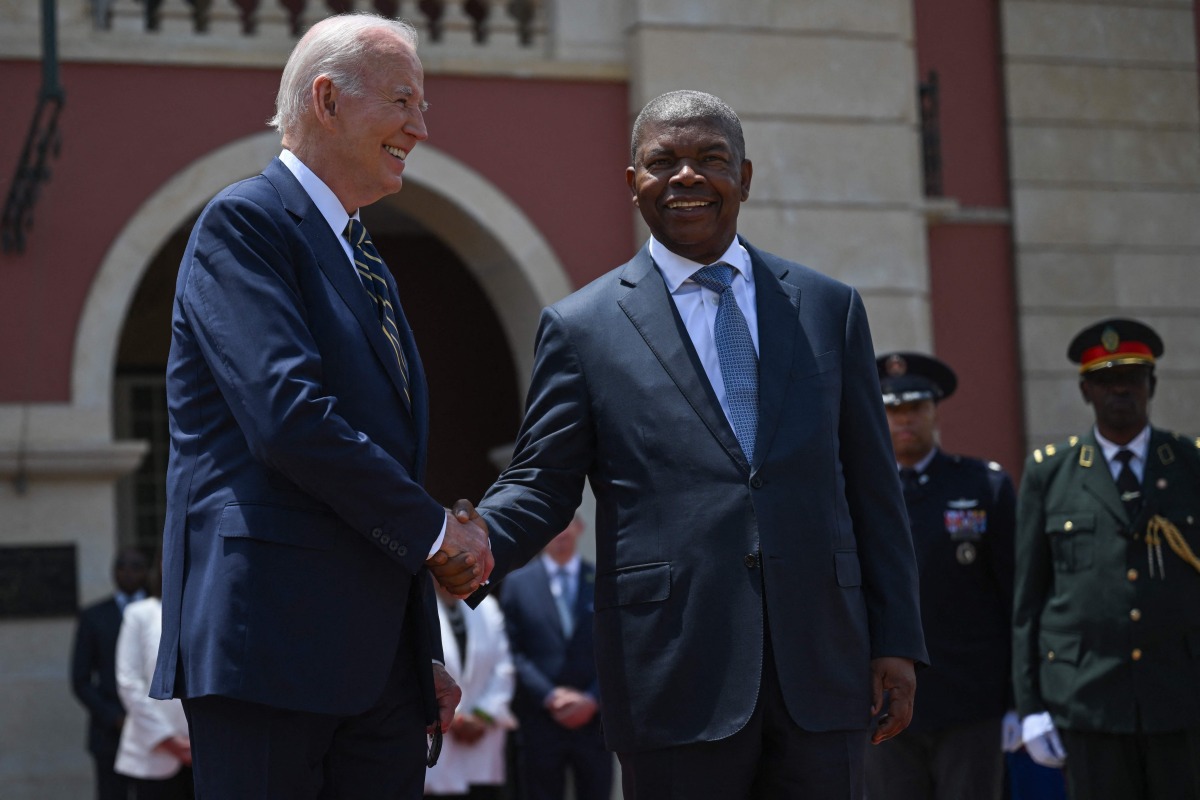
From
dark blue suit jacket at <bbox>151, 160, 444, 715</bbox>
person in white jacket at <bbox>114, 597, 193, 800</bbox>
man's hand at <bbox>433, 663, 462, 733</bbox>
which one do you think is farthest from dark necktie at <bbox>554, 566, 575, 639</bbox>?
dark blue suit jacket at <bbox>151, 160, 444, 715</bbox>

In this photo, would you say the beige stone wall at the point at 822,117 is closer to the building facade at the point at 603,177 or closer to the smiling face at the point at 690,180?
the building facade at the point at 603,177

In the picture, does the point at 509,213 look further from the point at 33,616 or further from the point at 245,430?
the point at 245,430

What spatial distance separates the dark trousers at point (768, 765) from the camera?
3268mm

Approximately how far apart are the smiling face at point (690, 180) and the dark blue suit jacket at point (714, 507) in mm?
132

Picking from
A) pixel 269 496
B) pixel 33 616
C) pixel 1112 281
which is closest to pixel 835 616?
pixel 269 496

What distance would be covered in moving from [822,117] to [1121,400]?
451cm

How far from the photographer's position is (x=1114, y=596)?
5.32 meters

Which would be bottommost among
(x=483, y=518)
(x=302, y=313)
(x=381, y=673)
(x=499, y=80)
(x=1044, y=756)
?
(x=1044, y=756)

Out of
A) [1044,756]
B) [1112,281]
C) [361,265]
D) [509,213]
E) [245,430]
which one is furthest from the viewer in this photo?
[1112,281]

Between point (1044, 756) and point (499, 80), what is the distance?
212 inches

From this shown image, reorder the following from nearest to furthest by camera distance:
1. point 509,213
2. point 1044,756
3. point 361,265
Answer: point 361,265, point 1044,756, point 509,213

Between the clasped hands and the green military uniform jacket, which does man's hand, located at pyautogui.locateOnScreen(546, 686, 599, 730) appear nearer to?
the green military uniform jacket

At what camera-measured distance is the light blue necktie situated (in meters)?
3.44

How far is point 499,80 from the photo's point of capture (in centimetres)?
958
